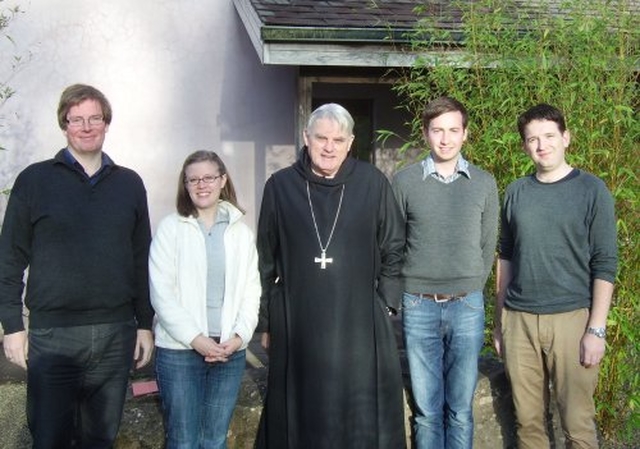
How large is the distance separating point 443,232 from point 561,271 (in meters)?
0.54

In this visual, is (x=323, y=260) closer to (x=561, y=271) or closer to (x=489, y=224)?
(x=489, y=224)

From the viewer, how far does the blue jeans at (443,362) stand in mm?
3229

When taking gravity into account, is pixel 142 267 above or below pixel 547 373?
above

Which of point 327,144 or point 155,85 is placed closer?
point 327,144

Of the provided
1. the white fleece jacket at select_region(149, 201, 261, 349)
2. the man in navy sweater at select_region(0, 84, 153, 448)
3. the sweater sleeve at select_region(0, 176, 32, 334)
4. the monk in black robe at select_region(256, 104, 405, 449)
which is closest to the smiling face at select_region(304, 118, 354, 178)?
the monk in black robe at select_region(256, 104, 405, 449)

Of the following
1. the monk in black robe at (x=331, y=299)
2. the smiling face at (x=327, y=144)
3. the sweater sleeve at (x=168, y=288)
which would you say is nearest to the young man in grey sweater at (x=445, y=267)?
the monk in black robe at (x=331, y=299)

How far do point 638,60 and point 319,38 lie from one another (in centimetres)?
233

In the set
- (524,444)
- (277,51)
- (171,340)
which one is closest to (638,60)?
(524,444)

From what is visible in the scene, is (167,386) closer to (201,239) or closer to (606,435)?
(201,239)

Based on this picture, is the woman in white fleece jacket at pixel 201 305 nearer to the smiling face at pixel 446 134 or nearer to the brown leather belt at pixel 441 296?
the brown leather belt at pixel 441 296

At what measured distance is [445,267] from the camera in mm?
3193

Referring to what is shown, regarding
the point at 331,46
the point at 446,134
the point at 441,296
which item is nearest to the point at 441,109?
the point at 446,134

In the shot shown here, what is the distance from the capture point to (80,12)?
22.0 feet

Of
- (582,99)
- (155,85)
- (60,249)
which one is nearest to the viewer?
(60,249)
